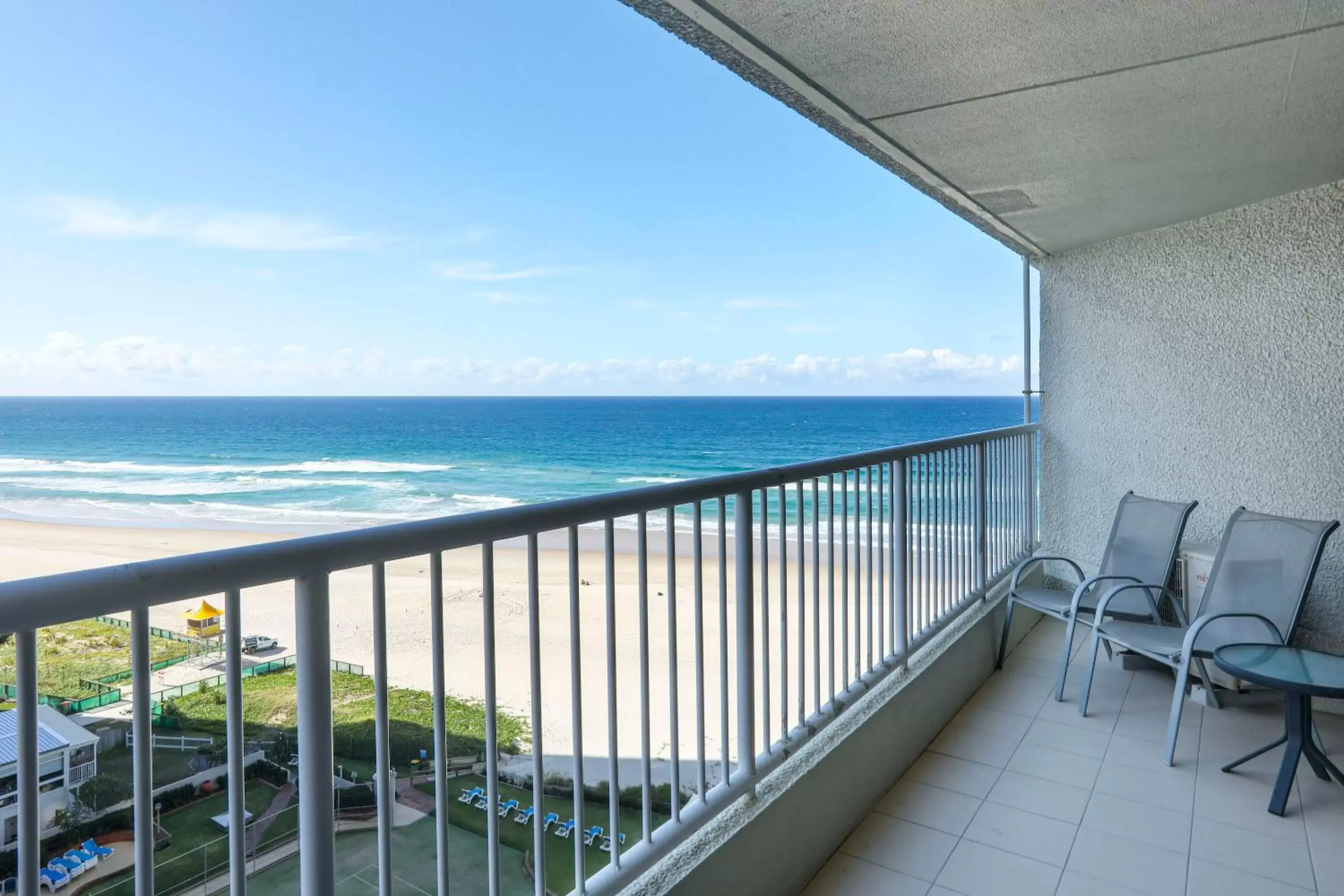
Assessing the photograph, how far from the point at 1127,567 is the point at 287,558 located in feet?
13.7

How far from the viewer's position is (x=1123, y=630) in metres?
3.25

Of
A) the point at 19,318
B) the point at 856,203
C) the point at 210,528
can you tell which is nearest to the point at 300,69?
the point at 19,318

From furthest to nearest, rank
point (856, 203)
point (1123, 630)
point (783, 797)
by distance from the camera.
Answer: point (856, 203) → point (1123, 630) → point (783, 797)

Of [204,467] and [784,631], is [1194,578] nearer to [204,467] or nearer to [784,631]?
[784,631]

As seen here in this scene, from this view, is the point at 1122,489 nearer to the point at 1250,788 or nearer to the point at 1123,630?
the point at 1123,630

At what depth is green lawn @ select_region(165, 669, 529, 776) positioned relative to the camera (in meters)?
1.70

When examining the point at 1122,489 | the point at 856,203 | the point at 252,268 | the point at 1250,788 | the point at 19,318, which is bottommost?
the point at 1250,788

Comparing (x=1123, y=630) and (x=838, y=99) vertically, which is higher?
(x=838, y=99)

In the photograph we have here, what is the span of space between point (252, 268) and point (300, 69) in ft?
30.8

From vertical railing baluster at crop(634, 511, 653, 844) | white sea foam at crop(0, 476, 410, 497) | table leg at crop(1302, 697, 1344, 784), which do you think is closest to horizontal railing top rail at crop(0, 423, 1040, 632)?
vertical railing baluster at crop(634, 511, 653, 844)

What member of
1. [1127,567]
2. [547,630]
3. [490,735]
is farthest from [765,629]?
[547,630]

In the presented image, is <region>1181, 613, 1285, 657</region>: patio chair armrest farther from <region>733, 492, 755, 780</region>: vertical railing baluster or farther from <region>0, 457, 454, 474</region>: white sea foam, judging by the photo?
<region>0, 457, 454, 474</region>: white sea foam

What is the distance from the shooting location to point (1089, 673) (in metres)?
3.24

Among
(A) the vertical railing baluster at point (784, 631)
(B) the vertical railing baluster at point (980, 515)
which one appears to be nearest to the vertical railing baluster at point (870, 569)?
(A) the vertical railing baluster at point (784, 631)
